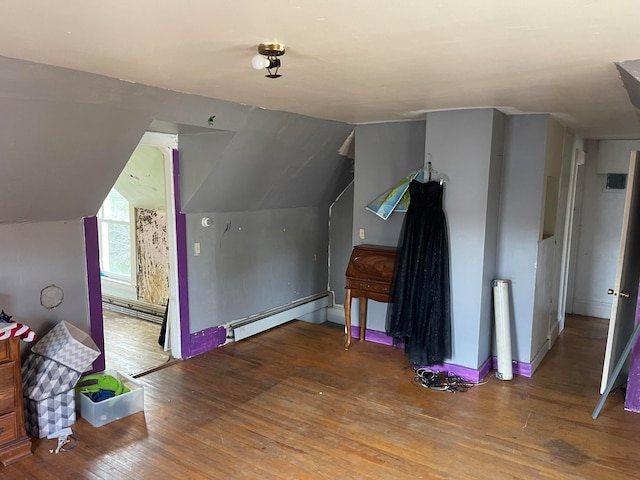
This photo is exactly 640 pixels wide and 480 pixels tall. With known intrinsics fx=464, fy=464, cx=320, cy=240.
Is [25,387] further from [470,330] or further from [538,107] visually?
[538,107]

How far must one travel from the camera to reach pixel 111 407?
305 cm

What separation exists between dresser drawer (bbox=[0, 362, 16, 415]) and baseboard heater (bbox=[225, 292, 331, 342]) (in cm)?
204

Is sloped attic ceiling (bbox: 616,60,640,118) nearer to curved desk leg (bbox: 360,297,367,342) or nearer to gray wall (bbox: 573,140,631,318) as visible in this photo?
curved desk leg (bbox: 360,297,367,342)

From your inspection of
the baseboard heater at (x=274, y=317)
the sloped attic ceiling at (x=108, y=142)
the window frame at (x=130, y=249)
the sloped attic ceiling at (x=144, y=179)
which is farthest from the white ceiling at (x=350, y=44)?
the window frame at (x=130, y=249)

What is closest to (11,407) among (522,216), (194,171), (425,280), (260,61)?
(194,171)

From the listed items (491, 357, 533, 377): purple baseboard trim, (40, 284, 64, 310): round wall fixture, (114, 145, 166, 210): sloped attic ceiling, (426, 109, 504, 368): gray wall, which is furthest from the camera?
(114, 145, 166, 210): sloped attic ceiling

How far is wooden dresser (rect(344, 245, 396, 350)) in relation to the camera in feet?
13.4

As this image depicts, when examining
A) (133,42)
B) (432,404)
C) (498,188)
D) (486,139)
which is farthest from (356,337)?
(133,42)

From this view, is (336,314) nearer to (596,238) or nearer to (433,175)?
(433,175)

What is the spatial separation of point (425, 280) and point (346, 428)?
133cm

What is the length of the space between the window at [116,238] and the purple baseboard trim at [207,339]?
1.86 meters

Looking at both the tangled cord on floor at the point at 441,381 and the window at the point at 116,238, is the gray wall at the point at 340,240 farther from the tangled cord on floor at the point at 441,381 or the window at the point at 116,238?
the window at the point at 116,238

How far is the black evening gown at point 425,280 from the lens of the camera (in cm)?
368

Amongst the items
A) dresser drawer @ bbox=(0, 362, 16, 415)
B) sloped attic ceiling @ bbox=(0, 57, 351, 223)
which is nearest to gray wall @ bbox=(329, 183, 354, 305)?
sloped attic ceiling @ bbox=(0, 57, 351, 223)
